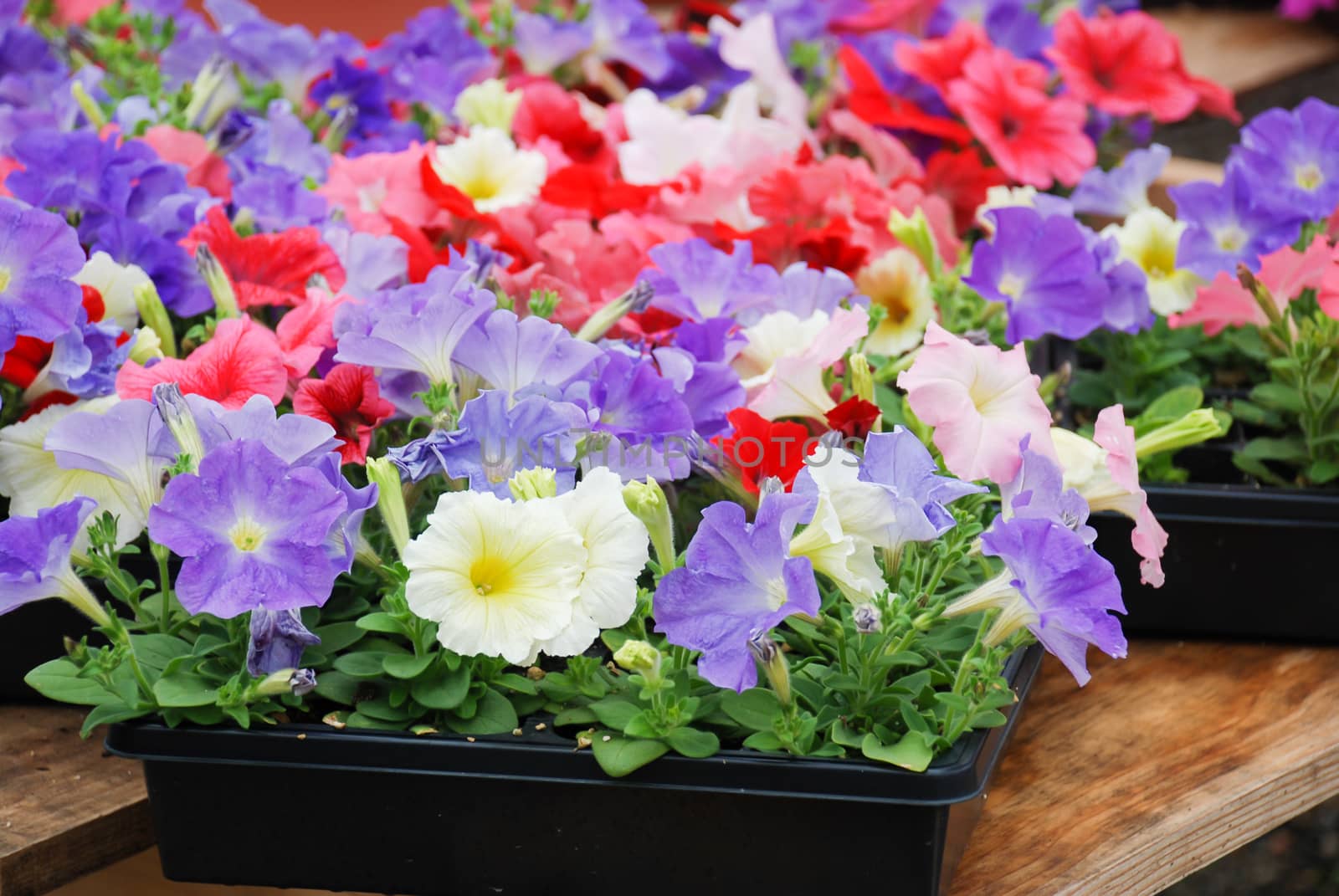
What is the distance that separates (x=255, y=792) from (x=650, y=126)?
0.79m

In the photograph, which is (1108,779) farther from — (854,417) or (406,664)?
(406,664)

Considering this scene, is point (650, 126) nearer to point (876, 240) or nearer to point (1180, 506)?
point (876, 240)

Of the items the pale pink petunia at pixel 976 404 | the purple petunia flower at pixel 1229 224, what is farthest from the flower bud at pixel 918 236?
the pale pink petunia at pixel 976 404

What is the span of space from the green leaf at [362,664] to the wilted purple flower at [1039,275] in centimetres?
51

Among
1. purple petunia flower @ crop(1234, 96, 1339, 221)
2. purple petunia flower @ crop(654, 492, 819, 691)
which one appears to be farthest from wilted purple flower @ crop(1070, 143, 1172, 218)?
purple petunia flower @ crop(654, 492, 819, 691)

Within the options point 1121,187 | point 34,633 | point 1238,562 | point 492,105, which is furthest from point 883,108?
point 34,633

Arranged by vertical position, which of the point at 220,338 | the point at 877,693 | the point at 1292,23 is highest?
the point at 220,338

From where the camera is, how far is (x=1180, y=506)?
1000mm

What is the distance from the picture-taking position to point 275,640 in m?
0.73

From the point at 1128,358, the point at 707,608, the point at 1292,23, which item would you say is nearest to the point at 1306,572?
the point at 1128,358

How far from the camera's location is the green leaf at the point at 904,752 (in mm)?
683

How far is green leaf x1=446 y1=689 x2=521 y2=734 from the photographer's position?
0.74m

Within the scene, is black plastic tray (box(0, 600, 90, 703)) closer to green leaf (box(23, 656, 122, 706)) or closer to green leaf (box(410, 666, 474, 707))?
green leaf (box(23, 656, 122, 706))

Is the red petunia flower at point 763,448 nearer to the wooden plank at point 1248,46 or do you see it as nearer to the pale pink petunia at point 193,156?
the pale pink petunia at point 193,156
